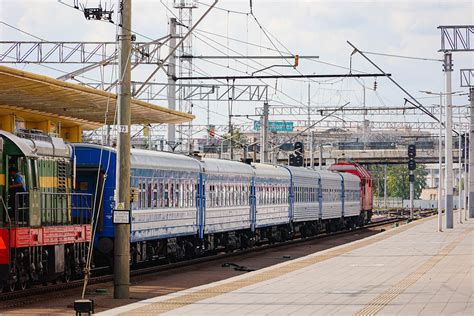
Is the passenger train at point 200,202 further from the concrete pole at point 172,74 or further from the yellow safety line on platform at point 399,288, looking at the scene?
the yellow safety line on platform at point 399,288

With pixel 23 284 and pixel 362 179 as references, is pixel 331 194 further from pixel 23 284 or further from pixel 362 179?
pixel 23 284

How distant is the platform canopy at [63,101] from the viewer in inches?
1080

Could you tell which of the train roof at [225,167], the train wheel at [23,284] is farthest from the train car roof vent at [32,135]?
the train roof at [225,167]

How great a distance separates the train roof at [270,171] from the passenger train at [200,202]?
0.06 m

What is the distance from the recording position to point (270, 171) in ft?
160

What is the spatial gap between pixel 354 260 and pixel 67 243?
11.7 metres

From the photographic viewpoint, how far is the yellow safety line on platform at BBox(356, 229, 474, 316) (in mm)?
19406

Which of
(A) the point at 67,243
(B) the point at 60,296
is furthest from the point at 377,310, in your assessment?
(A) the point at 67,243

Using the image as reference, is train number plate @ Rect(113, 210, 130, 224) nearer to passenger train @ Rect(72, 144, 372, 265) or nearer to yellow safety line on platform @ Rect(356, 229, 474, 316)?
passenger train @ Rect(72, 144, 372, 265)

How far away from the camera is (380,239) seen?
4928 centimetres

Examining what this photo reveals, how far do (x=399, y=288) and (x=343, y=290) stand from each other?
52.6 inches

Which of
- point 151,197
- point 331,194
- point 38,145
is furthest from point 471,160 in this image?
point 38,145

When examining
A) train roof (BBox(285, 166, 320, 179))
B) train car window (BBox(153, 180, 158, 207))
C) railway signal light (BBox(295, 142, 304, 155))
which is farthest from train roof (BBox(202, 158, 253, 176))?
railway signal light (BBox(295, 142, 304, 155))

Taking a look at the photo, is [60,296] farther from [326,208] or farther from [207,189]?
[326,208]
